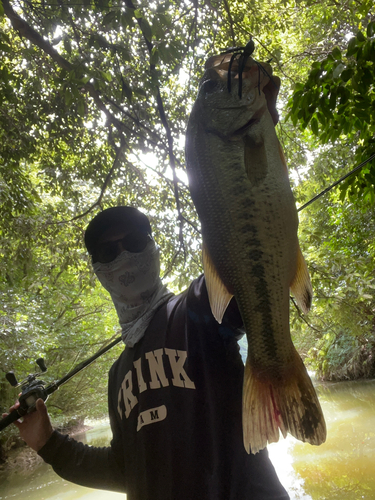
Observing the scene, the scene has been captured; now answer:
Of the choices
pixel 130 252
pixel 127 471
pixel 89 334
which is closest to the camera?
pixel 127 471

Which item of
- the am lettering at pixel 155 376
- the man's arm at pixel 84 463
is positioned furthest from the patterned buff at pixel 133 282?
the man's arm at pixel 84 463

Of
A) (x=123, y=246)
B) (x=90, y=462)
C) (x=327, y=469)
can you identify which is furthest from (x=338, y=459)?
(x=123, y=246)

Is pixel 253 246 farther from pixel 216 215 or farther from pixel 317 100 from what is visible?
pixel 317 100

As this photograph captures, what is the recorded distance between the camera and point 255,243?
967mm

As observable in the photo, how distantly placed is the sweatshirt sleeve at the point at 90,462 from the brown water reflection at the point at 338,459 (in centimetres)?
594

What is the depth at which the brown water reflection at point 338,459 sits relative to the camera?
6.18 meters

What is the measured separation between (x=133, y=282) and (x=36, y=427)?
0.95 metres

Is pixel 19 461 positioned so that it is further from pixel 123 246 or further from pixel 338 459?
pixel 123 246

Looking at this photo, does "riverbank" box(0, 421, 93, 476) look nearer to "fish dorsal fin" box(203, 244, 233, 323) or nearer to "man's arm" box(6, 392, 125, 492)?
"man's arm" box(6, 392, 125, 492)

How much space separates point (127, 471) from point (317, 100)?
2.15 metres

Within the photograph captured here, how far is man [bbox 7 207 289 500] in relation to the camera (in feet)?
3.87

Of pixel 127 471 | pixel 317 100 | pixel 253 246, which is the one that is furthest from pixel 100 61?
pixel 127 471

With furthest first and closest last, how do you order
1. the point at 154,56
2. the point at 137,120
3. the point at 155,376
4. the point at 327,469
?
the point at 327,469 < the point at 137,120 < the point at 154,56 < the point at 155,376

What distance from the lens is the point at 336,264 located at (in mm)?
4957
